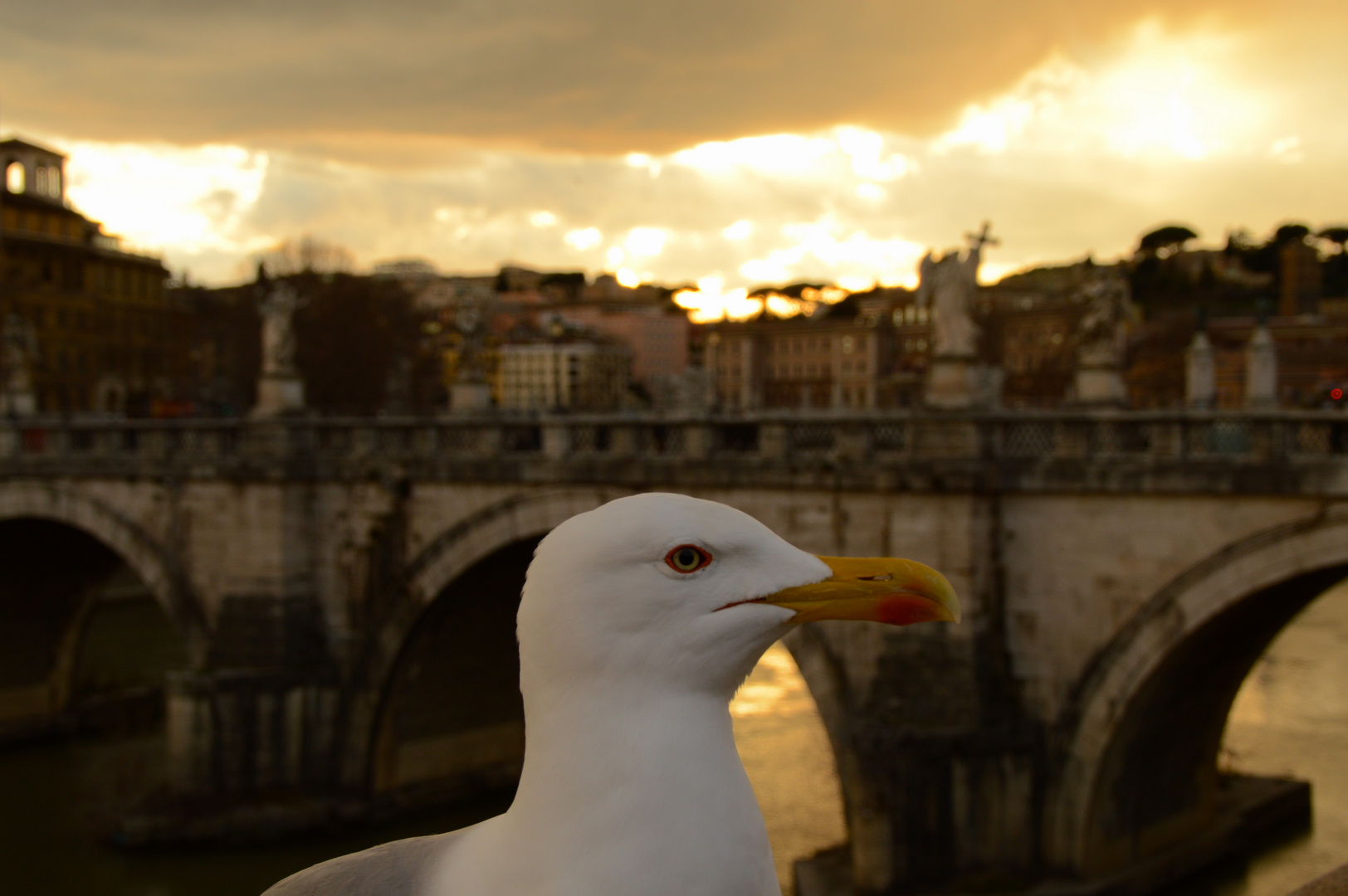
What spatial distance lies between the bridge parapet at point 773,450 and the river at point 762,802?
4.94 meters

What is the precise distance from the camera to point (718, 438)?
1414 cm

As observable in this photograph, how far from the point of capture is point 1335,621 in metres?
29.2

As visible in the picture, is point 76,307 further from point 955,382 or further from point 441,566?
point 955,382

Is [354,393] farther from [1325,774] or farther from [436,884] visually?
[436,884]

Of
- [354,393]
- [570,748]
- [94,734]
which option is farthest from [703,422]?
[354,393]

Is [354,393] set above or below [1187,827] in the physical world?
above

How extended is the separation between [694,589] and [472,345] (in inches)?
657

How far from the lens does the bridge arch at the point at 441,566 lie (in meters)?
15.4

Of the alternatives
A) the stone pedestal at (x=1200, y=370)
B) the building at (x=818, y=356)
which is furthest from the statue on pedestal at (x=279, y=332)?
the building at (x=818, y=356)

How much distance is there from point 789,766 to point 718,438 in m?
6.91

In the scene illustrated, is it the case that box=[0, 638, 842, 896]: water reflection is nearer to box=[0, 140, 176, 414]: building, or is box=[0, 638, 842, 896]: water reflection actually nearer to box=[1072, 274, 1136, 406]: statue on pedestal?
box=[1072, 274, 1136, 406]: statue on pedestal

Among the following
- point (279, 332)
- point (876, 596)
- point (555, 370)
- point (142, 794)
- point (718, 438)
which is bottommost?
point (142, 794)

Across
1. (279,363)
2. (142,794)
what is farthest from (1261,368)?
(142,794)

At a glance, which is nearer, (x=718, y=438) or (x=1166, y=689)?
(x=1166, y=689)
